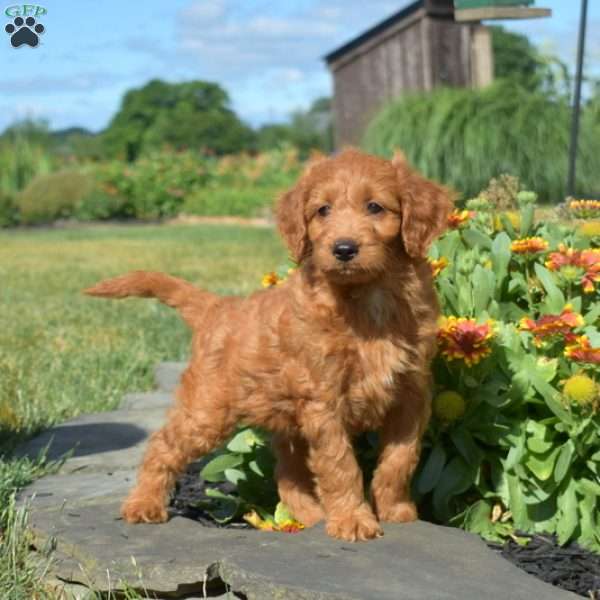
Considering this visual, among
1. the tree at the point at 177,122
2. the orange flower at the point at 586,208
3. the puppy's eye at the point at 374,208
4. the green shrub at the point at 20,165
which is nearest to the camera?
the puppy's eye at the point at 374,208

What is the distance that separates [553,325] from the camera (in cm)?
354

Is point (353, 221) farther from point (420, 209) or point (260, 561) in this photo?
point (260, 561)

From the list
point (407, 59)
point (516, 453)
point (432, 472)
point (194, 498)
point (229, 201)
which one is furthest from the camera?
point (229, 201)

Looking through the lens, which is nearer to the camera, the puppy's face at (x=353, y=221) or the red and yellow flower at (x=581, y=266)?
the puppy's face at (x=353, y=221)

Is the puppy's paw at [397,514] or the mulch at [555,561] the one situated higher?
the puppy's paw at [397,514]

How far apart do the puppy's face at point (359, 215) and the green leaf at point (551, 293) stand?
0.60 meters

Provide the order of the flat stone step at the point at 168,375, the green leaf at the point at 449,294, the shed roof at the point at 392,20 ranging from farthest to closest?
the shed roof at the point at 392,20, the flat stone step at the point at 168,375, the green leaf at the point at 449,294

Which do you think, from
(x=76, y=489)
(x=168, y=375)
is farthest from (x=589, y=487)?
(x=168, y=375)

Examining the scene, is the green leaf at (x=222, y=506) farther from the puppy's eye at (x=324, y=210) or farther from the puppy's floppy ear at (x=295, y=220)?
the puppy's eye at (x=324, y=210)

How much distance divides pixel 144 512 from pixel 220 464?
1.50ft

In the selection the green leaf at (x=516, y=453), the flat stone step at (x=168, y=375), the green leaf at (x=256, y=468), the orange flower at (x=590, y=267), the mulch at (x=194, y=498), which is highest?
the orange flower at (x=590, y=267)

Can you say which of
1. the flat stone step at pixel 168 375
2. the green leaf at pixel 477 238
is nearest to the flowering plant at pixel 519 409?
the green leaf at pixel 477 238

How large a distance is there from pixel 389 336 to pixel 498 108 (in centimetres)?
933

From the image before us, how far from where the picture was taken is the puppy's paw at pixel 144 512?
359cm
